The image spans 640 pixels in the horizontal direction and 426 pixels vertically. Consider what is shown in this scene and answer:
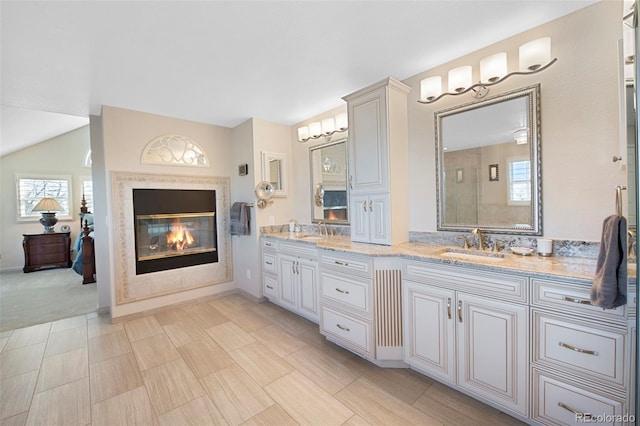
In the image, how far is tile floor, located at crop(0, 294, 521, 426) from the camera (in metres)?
1.61

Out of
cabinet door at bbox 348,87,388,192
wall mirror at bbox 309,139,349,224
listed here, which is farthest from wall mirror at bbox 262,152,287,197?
cabinet door at bbox 348,87,388,192

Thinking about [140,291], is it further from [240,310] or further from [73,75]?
[73,75]

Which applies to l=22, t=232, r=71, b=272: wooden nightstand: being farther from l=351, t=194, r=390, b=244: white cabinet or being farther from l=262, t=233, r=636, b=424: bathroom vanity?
l=351, t=194, r=390, b=244: white cabinet

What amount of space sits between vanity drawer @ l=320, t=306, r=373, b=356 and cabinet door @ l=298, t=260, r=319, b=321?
1.11 feet

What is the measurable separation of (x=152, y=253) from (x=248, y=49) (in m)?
2.76

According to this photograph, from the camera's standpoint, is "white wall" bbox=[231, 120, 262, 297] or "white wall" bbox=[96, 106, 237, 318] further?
"white wall" bbox=[231, 120, 262, 297]

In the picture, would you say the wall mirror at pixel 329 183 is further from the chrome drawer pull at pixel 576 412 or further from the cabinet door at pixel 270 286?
the chrome drawer pull at pixel 576 412

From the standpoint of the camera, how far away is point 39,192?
562 centimetres

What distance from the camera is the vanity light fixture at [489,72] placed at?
1655 millimetres

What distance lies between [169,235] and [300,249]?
190cm

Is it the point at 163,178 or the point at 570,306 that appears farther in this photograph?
the point at 163,178

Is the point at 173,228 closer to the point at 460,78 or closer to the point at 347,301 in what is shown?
the point at 347,301

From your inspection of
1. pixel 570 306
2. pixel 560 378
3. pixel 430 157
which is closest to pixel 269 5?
pixel 430 157

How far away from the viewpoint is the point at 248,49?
1.99 metres
